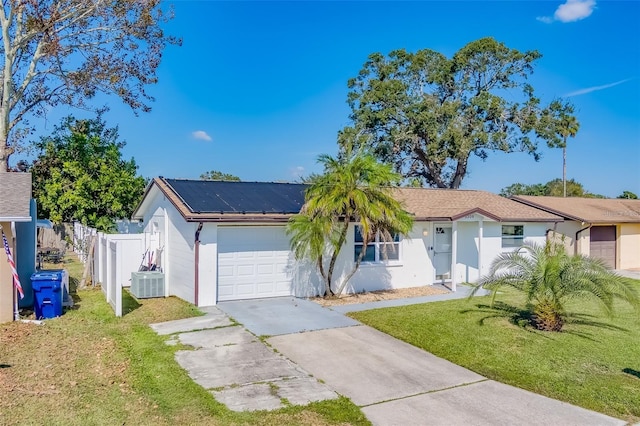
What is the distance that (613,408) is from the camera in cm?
568

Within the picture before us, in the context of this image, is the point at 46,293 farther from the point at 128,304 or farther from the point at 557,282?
the point at 557,282

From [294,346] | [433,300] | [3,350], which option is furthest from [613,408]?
[3,350]

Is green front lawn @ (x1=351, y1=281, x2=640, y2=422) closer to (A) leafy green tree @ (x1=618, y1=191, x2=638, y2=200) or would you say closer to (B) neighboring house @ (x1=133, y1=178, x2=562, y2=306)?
(B) neighboring house @ (x1=133, y1=178, x2=562, y2=306)

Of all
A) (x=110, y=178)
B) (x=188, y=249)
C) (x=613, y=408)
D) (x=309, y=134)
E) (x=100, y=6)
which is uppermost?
(x=100, y=6)

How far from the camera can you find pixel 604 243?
2098 centimetres

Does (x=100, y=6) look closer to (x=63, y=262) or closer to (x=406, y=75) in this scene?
(x=63, y=262)

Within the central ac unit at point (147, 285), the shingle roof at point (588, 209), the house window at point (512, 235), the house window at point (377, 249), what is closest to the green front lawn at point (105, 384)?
the central ac unit at point (147, 285)

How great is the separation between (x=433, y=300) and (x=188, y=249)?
699 cm

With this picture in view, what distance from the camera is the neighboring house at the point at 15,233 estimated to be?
30.4 ft

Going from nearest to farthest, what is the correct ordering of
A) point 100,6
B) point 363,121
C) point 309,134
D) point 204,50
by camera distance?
point 100,6 → point 204,50 → point 309,134 → point 363,121

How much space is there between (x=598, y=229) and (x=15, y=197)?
23022 millimetres

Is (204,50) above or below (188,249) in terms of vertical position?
above

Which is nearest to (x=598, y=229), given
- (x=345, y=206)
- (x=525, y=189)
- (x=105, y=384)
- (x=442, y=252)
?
(x=442, y=252)

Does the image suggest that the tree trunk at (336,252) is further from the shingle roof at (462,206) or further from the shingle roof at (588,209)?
the shingle roof at (588,209)
